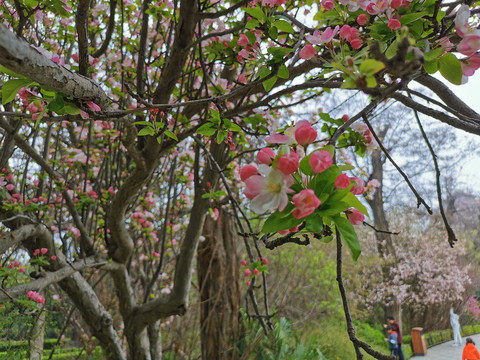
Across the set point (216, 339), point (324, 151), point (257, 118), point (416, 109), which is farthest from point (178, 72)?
point (216, 339)

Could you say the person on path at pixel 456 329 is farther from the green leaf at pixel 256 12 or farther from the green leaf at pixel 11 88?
the green leaf at pixel 11 88

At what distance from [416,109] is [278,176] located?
1.97ft

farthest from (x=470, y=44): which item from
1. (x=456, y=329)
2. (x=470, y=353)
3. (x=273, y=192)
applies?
(x=456, y=329)

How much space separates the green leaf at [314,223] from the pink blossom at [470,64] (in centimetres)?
41

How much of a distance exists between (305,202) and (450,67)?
1.32 feet

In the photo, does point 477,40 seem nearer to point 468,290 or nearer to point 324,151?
point 324,151

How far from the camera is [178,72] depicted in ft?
5.98

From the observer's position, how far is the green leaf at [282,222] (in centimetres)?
58

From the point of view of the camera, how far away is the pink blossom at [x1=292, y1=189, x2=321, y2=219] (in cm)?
54

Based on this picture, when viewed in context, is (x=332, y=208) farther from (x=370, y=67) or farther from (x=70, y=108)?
(x=70, y=108)

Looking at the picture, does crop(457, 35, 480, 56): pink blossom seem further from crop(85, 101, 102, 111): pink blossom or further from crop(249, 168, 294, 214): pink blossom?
crop(85, 101, 102, 111): pink blossom

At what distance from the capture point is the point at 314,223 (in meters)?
0.56

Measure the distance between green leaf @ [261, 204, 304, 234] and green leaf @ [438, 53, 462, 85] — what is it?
1.29 ft

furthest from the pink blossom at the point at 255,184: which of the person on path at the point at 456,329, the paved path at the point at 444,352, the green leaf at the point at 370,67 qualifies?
the person on path at the point at 456,329
